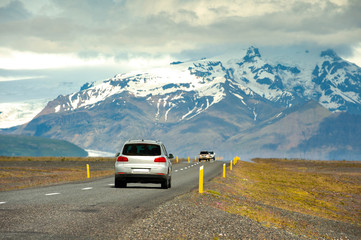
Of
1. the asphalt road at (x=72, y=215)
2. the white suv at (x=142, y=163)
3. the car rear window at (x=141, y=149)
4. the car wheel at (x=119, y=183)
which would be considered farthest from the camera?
the car wheel at (x=119, y=183)

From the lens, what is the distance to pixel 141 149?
25.4 meters

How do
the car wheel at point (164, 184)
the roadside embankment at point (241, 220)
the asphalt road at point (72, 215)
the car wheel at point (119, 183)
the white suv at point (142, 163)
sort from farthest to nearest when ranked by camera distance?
the car wheel at point (119, 183) < the car wheel at point (164, 184) < the white suv at point (142, 163) < the roadside embankment at point (241, 220) < the asphalt road at point (72, 215)

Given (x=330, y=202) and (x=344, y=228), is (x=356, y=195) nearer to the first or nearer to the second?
(x=330, y=202)

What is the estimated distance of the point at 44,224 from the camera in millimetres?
13758

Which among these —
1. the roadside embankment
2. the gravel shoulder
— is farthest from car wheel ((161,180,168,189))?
the gravel shoulder

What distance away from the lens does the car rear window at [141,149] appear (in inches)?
993

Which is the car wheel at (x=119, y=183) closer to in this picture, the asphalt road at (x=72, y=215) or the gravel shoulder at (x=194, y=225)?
the asphalt road at (x=72, y=215)

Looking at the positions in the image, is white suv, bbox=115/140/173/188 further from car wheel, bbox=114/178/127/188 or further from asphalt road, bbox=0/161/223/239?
asphalt road, bbox=0/161/223/239

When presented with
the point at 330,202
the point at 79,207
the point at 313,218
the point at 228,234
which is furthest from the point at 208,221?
the point at 330,202

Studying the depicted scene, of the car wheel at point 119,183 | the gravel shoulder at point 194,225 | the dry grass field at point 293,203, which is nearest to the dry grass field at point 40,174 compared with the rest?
the car wheel at point 119,183

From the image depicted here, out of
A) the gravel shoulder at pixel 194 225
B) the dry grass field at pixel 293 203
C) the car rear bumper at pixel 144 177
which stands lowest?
the dry grass field at pixel 293 203

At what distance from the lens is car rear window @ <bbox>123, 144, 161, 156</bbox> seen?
25234 mm

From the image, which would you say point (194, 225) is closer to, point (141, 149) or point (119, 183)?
point (141, 149)

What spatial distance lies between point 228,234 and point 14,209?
7.26 m
